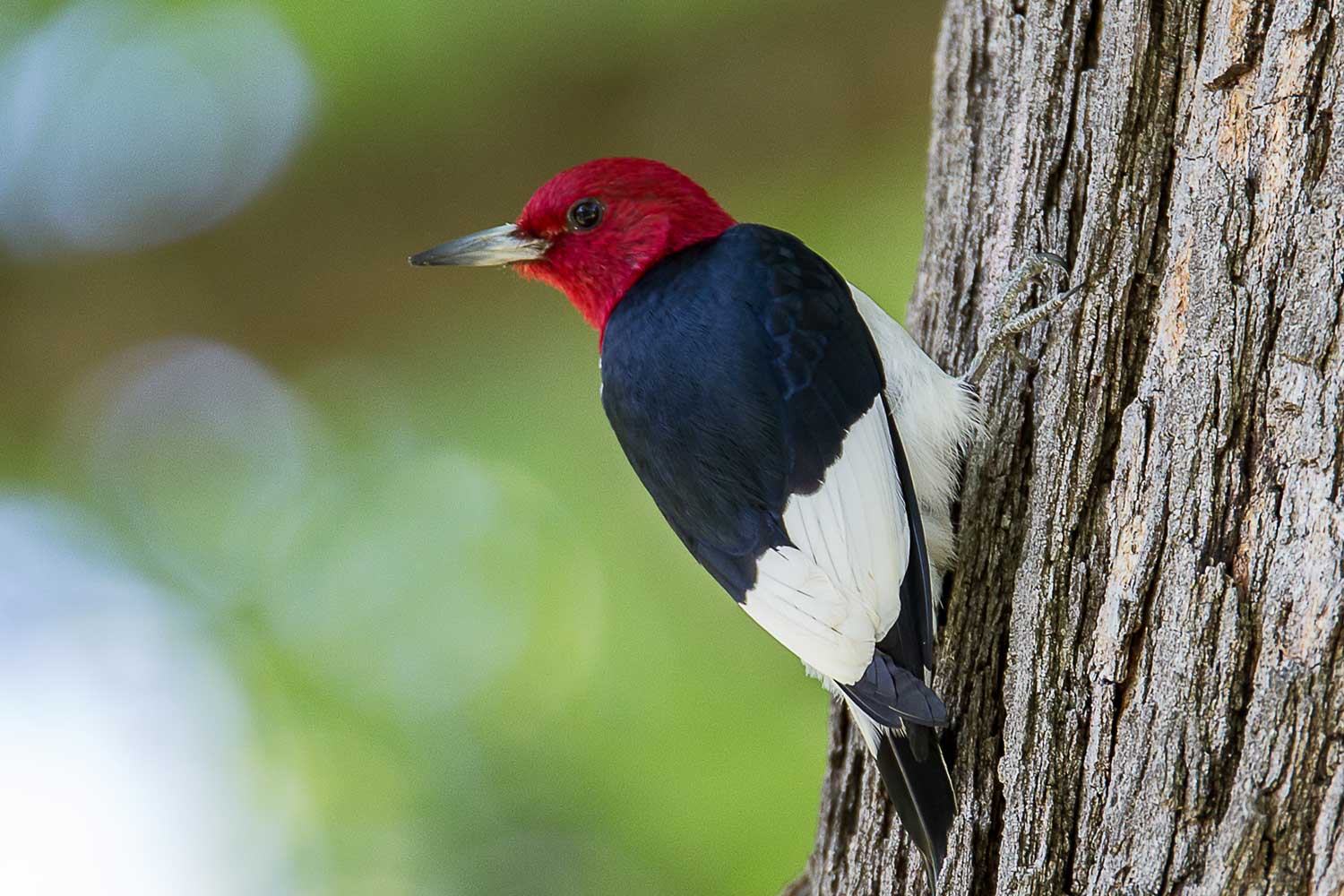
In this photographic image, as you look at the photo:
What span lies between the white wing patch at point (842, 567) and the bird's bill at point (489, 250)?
0.92 meters

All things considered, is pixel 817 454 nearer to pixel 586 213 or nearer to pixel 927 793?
pixel 927 793

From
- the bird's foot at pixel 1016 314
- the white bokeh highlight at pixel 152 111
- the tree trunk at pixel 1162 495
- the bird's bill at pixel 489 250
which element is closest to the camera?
the tree trunk at pixel 1162 495

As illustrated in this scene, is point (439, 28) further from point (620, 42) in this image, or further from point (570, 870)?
point (570, 870)

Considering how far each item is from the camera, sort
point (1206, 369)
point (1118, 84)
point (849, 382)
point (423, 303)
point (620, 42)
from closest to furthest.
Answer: point (1206, 369), point (1118, 84), point (849, 382), point (620, 42), point (423, 303)

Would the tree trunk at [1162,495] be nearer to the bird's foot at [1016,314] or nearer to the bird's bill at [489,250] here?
the bird's foot at [1016,314]

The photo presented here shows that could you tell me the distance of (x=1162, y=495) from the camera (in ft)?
5.54

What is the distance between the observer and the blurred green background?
11.8ft

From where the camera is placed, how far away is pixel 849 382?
2131 millimetres

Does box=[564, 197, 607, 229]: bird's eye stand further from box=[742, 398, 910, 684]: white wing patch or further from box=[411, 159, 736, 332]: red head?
box=[742, 398, 910, 684]: white wing patch

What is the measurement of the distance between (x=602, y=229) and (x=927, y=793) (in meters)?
1.34

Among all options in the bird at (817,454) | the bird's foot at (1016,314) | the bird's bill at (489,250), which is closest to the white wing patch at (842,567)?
the bird at (817,454)

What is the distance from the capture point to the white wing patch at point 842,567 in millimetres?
1945

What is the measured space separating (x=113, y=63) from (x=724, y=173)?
1852 millimetres

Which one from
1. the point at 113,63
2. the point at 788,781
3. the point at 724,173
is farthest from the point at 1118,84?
the point at 113,63
